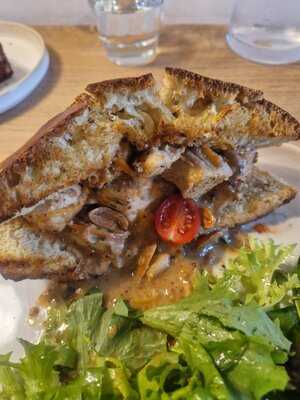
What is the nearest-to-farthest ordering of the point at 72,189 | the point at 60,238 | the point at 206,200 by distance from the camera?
1. the point at 72,189
2. the point at 60,238
3. the point at 206,200

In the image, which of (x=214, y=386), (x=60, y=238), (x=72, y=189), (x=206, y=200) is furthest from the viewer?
(x=206, y=200)

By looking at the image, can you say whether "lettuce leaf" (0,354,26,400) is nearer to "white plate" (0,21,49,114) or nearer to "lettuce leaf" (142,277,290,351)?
"lettuce leaf" (142,277,290,351)

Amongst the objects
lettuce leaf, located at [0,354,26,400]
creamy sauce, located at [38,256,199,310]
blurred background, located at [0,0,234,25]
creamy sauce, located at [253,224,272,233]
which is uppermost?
blurred background, located at [0,0,234,25]

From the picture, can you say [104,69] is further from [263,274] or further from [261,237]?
[263,274]

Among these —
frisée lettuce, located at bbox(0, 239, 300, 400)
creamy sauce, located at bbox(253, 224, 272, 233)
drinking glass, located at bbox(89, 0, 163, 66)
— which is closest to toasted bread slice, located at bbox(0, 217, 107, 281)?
frisée lettuce, located at bbox(0, 239, 300, 400)

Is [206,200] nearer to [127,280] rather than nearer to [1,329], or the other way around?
[127,280]

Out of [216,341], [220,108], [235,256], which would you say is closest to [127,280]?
[235,256]

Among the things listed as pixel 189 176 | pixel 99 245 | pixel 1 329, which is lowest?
pixel 1 329
